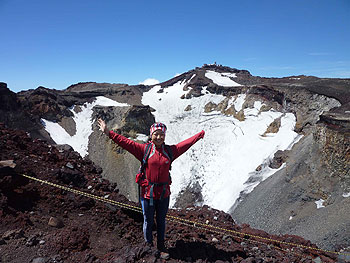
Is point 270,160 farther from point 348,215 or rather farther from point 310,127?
point 348,215

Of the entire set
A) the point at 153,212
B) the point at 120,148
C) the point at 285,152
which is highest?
the point at 153,212

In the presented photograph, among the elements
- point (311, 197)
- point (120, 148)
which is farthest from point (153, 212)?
point (120, 148)

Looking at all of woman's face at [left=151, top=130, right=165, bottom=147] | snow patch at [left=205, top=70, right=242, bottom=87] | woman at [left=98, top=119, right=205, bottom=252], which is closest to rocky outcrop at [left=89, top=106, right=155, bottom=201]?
snow patch at [left=205, top=70, right=242, bottom=87]

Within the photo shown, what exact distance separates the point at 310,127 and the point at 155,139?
76.5 ft

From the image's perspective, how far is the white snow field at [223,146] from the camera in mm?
24266

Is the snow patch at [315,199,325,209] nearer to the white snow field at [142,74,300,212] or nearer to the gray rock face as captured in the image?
the gray rock face

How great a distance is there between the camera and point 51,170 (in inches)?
262

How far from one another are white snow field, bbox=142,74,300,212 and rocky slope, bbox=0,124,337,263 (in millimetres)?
15758

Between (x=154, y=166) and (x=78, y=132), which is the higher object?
(x=78, y=132)

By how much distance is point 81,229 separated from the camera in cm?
488

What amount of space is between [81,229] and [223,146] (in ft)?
89.7

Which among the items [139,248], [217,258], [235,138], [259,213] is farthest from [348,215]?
[235,138]

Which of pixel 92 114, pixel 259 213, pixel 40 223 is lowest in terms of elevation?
pixel 259 213

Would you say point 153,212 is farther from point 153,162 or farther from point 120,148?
point 120,148
